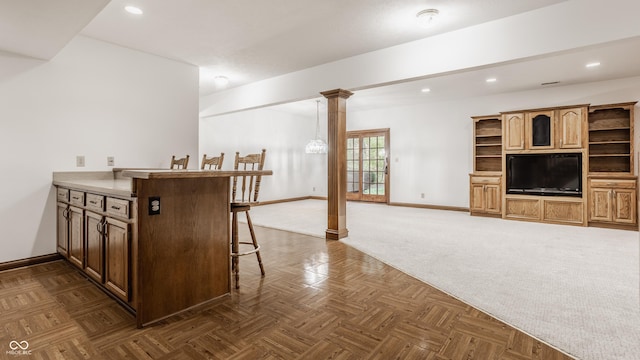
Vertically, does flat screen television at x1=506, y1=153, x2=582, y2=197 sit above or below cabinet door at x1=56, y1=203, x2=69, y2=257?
above

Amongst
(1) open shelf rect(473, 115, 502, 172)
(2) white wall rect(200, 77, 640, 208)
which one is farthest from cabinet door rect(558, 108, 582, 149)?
(1) open shelf rect(473, 115, 502, 172)

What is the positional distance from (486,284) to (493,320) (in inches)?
28.6

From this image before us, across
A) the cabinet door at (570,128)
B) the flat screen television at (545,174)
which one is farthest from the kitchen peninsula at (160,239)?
the cabinet door at (570,128)

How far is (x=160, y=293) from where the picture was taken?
2078 millimetres

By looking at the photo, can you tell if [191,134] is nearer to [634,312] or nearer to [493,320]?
[493,320]

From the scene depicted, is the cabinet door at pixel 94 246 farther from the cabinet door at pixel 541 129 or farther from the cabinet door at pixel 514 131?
the cabinet door at pixel 541 129

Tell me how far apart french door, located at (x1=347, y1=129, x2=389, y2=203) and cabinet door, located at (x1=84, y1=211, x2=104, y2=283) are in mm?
6824

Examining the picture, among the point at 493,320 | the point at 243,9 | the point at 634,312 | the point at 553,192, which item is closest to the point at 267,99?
the point at 243,9

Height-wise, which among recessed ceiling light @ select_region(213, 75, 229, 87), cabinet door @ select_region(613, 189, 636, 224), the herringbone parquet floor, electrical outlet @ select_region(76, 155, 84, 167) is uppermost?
recessed ceiling light @ select_region(213, 75, 229, 87)

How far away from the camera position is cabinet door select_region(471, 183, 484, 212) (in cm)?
641

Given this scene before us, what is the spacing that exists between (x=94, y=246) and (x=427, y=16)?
3.59 meters

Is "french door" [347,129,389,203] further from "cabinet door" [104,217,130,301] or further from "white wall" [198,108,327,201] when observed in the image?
"cabinet door" [104,217,130,301]

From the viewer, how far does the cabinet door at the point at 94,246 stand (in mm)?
2451

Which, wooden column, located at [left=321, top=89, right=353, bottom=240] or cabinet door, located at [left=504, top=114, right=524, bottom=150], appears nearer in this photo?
wooden column, located at [left=321, top=89, right=353, bottom=240]
